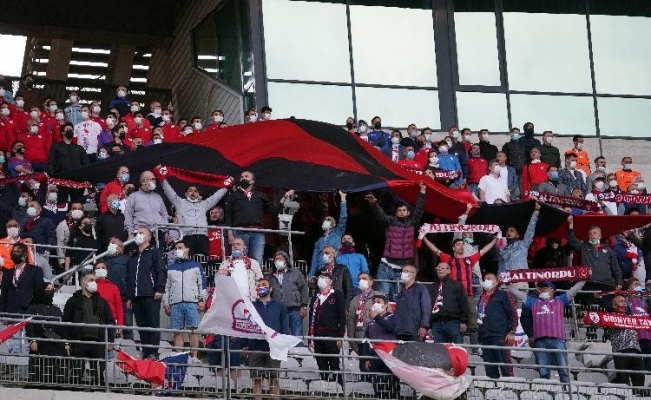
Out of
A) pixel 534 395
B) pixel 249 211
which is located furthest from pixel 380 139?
pixel 534 395

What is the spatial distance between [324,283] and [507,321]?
2.40 meters

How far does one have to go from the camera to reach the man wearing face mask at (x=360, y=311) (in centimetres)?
2105

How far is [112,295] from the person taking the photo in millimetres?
20328

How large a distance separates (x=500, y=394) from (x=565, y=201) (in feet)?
19.2

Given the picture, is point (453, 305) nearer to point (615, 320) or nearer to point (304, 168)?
point (615, 320)

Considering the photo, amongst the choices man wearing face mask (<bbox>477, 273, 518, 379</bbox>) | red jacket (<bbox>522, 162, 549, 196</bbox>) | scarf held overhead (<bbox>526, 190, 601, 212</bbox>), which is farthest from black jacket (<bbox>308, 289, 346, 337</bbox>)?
red jacket (<bbox>522, 162, 549, 196</bbox>)

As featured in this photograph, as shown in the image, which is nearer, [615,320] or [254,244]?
[615,320]

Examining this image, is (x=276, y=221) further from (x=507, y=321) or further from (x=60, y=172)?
(x=507, y=321)

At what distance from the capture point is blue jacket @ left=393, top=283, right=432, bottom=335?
20609mm

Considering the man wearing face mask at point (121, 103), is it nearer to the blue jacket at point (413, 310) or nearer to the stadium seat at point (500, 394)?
the blue jacket at point (413, 310)

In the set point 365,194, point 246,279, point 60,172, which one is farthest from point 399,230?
point 60,172

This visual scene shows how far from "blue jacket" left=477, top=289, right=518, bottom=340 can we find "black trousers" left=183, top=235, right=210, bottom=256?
4157 mm

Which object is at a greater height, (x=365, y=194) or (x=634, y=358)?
(x=365, y=194)

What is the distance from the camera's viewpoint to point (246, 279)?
21.4 meters
